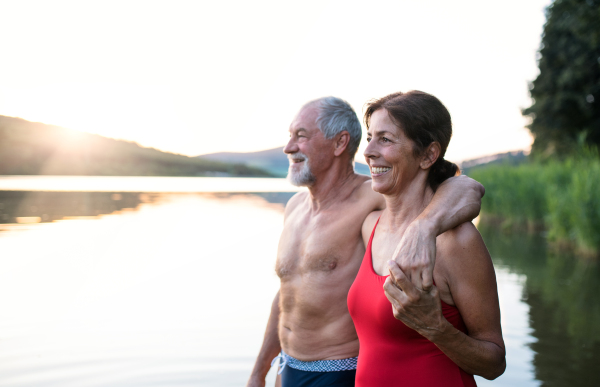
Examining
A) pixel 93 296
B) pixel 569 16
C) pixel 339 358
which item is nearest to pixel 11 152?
pixel 569 16

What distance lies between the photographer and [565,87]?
2561cm

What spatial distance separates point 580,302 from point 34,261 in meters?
9.36

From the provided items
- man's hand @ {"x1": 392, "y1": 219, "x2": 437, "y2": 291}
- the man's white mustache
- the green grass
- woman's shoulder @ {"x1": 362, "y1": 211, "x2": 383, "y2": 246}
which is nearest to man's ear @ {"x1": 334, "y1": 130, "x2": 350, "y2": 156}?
the man's white mustache

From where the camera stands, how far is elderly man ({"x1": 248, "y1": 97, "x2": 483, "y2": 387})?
2.44 metres

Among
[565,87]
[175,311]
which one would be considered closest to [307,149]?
[175,311]

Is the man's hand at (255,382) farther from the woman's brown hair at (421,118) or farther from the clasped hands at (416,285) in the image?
the woman's brown hair at (421,118)

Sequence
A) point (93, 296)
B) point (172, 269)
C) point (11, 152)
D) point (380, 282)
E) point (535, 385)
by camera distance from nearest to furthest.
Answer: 1. point (380, 282)
2. point (535, 385)
3. point (93, 296)
4. point (172, 269)
5. point (11, 152)

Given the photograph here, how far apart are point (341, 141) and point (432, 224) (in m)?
1.25

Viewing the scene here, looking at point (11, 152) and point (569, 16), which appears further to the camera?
point (11, 152)

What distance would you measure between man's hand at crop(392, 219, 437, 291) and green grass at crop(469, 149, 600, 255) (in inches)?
411

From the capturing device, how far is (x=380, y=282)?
1.81 metres

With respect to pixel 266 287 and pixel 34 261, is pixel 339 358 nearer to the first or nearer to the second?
pixel 266 287

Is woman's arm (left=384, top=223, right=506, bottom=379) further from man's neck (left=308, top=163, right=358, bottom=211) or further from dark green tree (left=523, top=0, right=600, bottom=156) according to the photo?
dark green tree (left=523, top=0, right=600, bottom=156)

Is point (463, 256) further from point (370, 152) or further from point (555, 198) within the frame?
point (555, 198)
